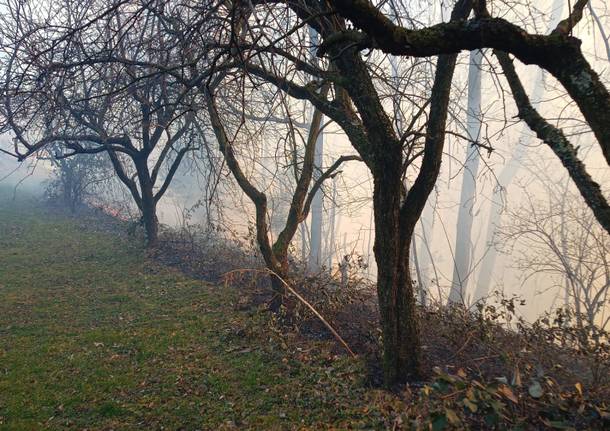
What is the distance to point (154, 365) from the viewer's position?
5188mm

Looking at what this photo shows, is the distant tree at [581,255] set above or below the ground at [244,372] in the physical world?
above

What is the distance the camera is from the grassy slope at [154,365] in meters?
4.06

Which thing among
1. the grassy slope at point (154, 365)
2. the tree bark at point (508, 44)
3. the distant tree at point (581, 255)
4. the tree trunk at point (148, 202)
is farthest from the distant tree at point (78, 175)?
the tree bark at point (508, 44)

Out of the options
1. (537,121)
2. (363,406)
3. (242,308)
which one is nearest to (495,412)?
(363,406)

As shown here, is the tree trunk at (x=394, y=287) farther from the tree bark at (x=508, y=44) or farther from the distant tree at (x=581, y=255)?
the distant tree at (x=581, y=255)

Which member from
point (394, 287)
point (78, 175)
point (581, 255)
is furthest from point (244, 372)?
point (78, 175)

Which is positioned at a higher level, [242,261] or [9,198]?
[9,198]

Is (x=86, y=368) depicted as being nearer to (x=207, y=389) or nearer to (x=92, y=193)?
(x=207, y=389)

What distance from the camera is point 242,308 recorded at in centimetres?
Result: 718

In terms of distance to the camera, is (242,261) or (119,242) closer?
(242,261)

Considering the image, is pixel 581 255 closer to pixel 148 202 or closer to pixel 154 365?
pixel 154 365

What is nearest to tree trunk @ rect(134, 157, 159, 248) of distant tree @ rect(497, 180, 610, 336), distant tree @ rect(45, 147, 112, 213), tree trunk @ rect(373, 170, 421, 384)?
distant tree @ rect(45, 147, 112, 213)

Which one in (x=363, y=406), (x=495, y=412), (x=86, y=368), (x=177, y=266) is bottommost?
(x=86, y=368)

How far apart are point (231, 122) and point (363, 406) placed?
7.59m
